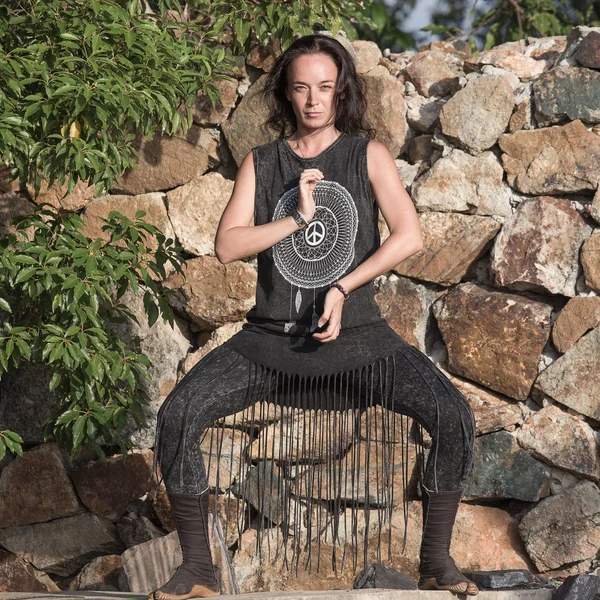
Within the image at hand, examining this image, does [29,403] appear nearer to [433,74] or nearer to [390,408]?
[433,74]

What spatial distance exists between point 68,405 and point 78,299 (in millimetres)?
712

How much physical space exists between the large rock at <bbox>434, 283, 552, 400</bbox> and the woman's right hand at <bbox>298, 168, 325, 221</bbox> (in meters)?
1.80

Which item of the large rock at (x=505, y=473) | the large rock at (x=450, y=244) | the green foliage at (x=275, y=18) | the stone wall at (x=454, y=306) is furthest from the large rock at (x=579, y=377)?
the green foliage at (x=275, y=18)

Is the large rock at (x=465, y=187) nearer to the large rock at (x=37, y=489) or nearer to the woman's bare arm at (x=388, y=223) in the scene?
the woman's bare arm at (x=388, y=223)

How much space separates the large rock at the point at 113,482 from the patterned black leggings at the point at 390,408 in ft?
6.51

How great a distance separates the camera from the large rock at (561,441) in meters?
4.23

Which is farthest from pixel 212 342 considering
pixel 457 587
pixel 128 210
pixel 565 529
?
pixel 457 587

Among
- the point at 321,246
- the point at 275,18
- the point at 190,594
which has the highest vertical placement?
the point at 275,18

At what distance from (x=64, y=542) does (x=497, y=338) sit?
212 cm

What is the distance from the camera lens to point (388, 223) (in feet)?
9.46

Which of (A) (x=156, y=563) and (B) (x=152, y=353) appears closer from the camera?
(A) (x=156, y=563)

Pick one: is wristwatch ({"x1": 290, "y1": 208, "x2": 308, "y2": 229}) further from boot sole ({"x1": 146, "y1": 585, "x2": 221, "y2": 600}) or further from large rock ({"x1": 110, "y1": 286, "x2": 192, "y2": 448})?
large rock ({"x1": 110, "y1": 286, "x2": 192, "y2": 448})

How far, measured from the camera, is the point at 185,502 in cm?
271

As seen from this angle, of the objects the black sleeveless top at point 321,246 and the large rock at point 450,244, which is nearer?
the black sleeveless top at point 321,246
